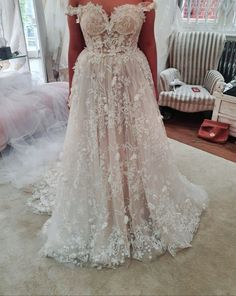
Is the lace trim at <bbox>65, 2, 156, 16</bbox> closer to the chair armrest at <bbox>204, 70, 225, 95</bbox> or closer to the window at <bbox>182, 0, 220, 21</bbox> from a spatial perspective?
the chair armrest at <bbox>204, 70, 225, 95</bbox>

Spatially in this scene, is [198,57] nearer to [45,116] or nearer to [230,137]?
[230,137]

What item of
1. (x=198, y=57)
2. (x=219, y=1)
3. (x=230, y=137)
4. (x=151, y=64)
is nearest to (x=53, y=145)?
(x=151, y=64)

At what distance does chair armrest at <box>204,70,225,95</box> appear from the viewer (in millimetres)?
2638

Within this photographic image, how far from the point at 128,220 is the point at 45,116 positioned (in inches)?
56.9

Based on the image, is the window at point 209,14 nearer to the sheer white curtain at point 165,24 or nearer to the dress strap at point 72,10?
the sheer white curtain at point 165,24

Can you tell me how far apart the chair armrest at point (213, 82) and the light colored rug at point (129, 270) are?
141 centimetres

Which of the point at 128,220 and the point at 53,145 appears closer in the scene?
the point at 128,220

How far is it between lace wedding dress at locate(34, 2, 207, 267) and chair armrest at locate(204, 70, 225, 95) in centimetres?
150

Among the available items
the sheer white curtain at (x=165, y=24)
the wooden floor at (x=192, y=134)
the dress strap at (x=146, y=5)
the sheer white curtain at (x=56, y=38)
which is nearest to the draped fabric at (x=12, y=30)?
the sheer white curtain at (x=56, y=38)

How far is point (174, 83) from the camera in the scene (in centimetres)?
301

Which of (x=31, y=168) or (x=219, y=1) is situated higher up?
(x=219, y=1)

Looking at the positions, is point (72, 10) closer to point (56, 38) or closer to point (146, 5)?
point (146, 5)

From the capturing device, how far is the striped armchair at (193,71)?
9.19 ft

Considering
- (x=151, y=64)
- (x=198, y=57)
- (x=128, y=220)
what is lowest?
(x=128, y=220)
